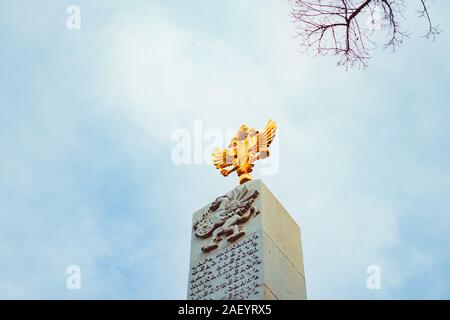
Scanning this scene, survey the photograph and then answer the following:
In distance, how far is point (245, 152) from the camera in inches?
504

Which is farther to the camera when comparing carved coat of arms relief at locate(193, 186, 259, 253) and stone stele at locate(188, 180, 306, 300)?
carved coat of arms relief at locate(193, 186, 259, 253)

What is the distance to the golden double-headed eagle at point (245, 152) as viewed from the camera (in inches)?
495

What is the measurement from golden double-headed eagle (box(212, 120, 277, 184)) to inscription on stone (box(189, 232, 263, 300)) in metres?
2.04

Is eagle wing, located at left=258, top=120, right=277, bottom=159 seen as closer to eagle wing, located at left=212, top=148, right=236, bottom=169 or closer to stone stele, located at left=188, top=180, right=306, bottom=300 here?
eagle wing, located at left=212, top=148, right=236, bottom=169

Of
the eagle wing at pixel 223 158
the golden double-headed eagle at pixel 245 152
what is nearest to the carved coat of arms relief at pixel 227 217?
the golden double-headed eagle at pixel 245 152

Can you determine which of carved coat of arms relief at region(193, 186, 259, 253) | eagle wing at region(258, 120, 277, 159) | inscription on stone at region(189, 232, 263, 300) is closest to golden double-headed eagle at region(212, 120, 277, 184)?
eagle wing at region(258, 120, 277, 159)

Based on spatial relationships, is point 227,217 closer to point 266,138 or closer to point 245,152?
point 245,152

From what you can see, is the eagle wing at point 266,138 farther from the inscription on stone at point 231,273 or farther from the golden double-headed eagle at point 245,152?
the inscription on stone at point 231,273

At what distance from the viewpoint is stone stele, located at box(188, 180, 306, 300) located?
32.3 ft

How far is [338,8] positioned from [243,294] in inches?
170

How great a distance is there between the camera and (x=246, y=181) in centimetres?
1234

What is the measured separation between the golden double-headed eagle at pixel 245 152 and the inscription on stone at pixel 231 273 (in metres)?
2.04

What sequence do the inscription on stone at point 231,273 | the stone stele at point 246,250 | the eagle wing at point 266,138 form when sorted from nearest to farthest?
the inscription on stone at point 231,273 → the stone stele at point 246,250 → the eagle wing at point 266,138

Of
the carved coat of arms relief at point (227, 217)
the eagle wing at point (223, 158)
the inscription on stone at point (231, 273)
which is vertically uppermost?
the eagle wing at point (223, 158)
